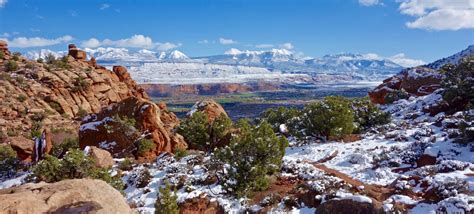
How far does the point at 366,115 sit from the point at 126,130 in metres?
28.6

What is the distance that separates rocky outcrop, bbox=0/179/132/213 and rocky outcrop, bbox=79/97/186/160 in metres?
25.8

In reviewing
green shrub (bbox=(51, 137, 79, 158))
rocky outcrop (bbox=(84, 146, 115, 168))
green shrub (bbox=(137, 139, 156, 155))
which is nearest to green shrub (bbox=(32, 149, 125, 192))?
rocky outcrop (bbox=(84, 146, 115, 168))

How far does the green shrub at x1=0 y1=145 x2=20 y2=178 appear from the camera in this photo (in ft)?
123

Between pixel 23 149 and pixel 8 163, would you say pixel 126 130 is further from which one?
pixel 23 149

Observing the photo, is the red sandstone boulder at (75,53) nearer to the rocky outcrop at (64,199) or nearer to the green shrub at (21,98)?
the green shrub at (21,98)

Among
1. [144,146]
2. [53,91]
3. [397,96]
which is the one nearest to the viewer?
[144,146]

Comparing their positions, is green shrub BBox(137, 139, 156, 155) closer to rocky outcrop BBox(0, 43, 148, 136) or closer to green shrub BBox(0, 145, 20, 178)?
green shrub BBox(0, 145, 20, 178)

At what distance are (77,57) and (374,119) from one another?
71.6 meters

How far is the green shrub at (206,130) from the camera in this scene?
123 feet

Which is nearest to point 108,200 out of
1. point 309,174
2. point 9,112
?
point 309,174

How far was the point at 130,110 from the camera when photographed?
41.2 meters

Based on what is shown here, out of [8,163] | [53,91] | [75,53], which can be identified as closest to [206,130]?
[8,163]

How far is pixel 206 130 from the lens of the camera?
3806 cm

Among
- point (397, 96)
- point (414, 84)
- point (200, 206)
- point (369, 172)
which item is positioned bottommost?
point (200, 206)
